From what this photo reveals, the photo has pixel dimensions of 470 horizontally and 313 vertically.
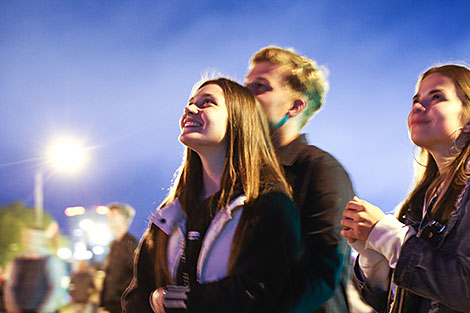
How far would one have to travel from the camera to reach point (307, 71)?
1.51 meters

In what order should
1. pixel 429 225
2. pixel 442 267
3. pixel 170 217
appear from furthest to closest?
pixel 170 217 → pixel 429 225 → pixel 442 267

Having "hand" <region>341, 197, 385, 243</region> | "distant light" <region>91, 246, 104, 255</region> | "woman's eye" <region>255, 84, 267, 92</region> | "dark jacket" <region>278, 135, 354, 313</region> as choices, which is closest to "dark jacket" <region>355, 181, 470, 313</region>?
"hand" <region>341, 197, 385, 243</region>

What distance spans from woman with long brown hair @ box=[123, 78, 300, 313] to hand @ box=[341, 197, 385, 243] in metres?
0.13

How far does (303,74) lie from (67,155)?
3.61ft

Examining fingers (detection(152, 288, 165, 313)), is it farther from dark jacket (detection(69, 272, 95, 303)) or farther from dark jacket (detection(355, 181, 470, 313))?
dark jacket (detection(69, 272, 95, 303))

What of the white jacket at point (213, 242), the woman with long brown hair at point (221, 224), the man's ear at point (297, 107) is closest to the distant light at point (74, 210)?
the woman with long brown hair at point (221, 224)

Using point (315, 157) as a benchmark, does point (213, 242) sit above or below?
below

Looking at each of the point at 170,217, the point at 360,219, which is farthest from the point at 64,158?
the point at 360,219

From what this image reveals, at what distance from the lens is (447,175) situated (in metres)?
1.17

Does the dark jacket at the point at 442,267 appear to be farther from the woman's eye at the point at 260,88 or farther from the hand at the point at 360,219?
the woman's eye at the point at 260,88

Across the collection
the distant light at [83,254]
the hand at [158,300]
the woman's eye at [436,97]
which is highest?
the woman's eye at [436,97]

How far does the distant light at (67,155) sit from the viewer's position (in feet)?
6.68

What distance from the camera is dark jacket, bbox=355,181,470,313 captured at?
940 millimetres

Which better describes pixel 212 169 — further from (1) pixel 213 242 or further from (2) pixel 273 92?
(2) pixel 273 92
